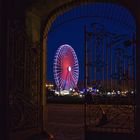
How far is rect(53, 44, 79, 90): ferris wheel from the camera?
29.3 m

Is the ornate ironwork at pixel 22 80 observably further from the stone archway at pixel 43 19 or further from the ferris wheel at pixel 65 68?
the ferris wheel at pixel 65 68

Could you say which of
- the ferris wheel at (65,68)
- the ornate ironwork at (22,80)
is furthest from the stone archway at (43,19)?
the ferris wheel at (65,68)

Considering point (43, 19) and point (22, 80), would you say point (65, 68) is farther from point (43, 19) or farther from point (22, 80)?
point (22, 80)

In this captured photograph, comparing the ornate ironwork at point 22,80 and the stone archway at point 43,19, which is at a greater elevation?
the stone archway at point 43,19

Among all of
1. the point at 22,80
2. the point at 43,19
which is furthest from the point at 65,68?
the point at 22,80

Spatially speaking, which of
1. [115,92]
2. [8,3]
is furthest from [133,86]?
[8,3]

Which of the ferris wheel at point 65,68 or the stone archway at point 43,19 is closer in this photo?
the stone archway at point 43,19

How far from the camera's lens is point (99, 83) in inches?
399

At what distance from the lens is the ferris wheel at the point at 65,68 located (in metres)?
29.3

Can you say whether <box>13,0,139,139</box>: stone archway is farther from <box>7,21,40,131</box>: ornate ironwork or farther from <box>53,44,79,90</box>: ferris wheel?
<box>53,44,79,90</box>: ferris wheel

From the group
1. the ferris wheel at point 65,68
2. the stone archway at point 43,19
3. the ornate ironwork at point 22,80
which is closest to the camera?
the ornate ironwork at point 22,80

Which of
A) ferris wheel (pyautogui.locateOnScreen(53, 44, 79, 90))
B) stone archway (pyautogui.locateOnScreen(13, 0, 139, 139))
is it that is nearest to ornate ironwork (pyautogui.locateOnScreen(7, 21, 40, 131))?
stone archway (pyautogui.locateOnScreen(13, 0, 139, 139))

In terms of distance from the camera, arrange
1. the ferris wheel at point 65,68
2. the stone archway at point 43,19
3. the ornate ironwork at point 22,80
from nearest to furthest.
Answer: the ornate ironwork at point 22,80 → the stone archway at point 43,19 → the ferris wheel at point 65,68

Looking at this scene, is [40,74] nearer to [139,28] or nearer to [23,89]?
[23,89]
